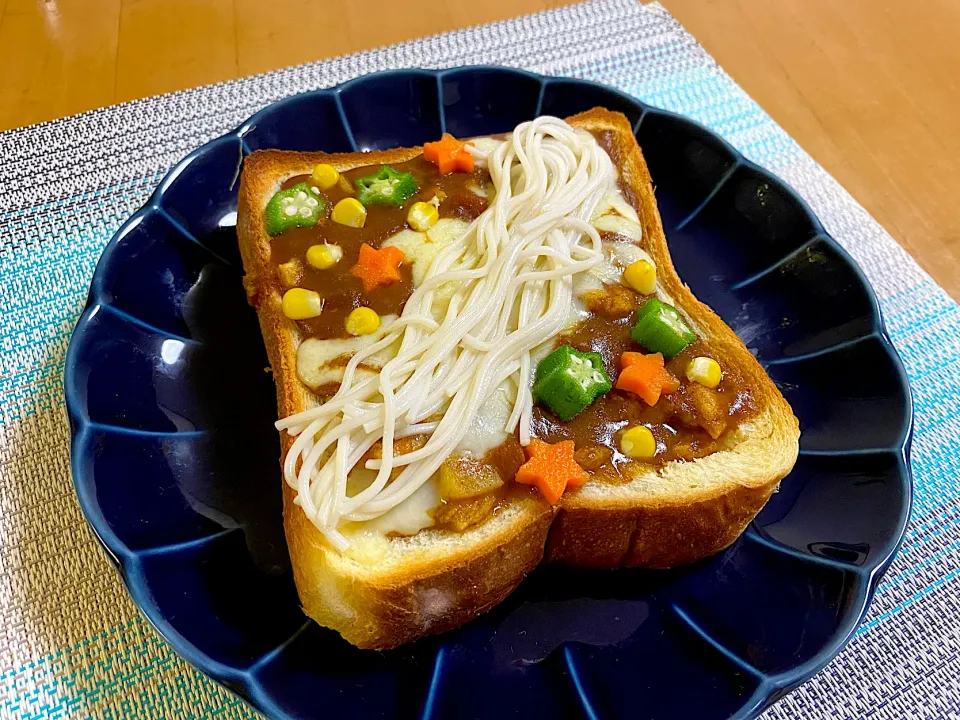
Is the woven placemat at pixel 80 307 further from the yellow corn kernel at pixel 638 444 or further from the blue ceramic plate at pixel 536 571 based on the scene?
the yellow corn kernel at pixel 638 444

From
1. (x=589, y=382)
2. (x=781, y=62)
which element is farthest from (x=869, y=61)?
(x=589, y=382)

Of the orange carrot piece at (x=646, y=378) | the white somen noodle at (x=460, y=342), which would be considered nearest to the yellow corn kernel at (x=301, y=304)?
the white somen noodle at (x=460, y=342)

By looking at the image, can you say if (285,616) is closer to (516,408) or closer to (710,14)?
(516,408)

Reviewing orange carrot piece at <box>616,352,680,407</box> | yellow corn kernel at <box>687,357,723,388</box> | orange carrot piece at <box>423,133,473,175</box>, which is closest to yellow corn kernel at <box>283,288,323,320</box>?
orange carrot piece at <box>423,133,473,175</box>

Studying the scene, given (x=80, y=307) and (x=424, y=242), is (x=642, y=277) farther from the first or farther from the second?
(x=80, y=307)

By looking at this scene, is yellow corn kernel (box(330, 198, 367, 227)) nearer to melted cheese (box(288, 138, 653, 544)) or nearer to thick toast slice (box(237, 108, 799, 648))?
melted cheese (box(288, 138, 653, 544))

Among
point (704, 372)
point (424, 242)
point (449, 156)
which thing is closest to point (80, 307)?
point (424, 242)
